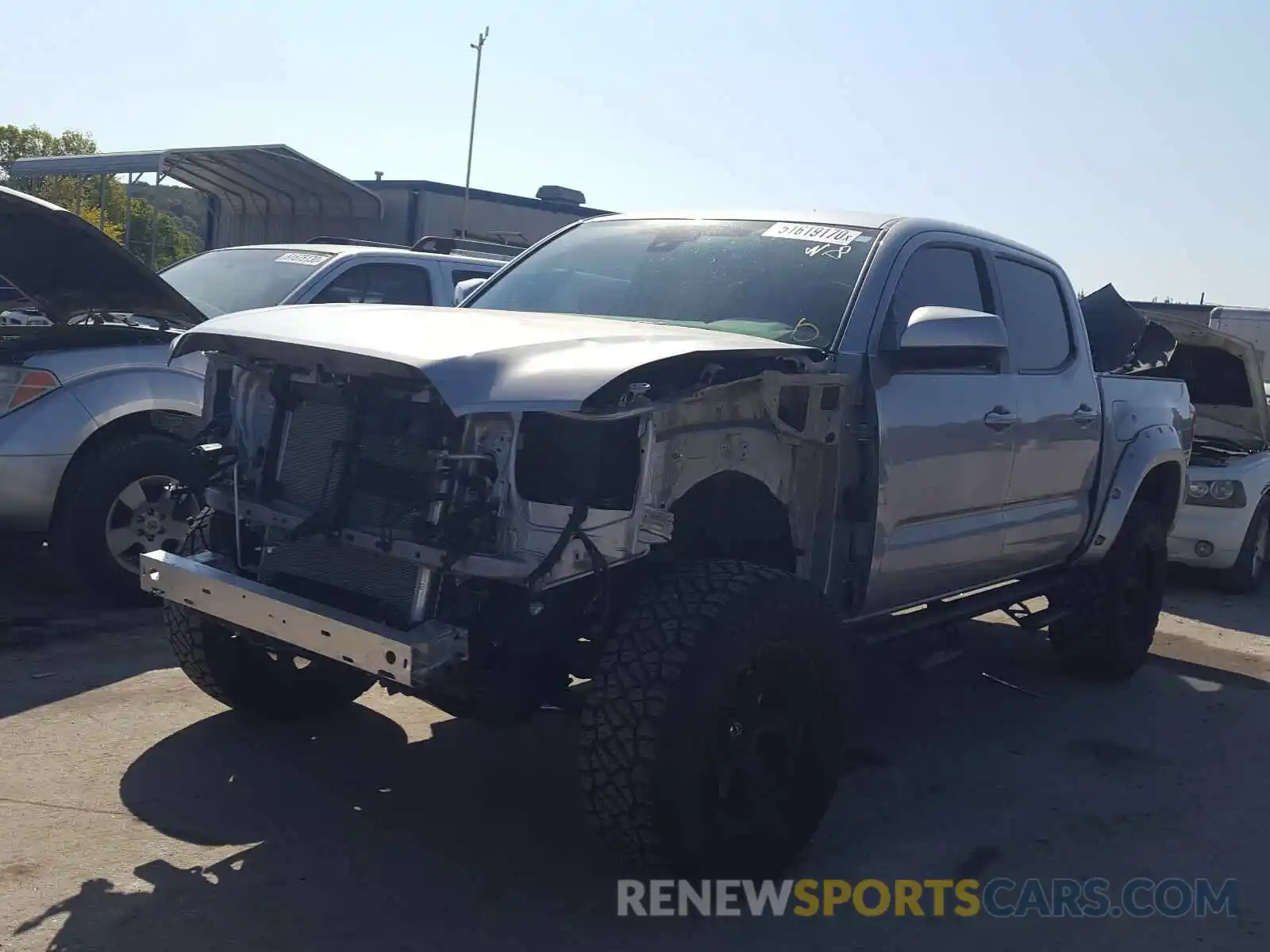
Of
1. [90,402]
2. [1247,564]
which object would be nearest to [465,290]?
[90,402]

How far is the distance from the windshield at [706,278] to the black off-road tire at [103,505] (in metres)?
1.83

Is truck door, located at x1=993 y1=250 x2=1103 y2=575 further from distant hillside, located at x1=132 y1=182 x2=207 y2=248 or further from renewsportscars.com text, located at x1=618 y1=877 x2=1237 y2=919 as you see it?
distant hillside, located at x1=132 y1=182 x2=207 y2=248

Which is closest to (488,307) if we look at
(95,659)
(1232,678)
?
(95,659)

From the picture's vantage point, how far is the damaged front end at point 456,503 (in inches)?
123

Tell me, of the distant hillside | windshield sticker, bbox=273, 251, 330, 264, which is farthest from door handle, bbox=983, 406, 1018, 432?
the distant hillside

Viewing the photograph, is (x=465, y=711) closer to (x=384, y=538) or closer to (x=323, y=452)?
(x=384, y=538)

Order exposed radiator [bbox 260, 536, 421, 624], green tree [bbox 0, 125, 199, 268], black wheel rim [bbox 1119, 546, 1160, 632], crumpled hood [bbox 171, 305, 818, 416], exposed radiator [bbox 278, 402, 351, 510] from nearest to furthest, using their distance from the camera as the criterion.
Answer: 1. crumpled hood [bbox 171, 305, 818, 416]
2. exposed radiator [bbox 260, 536, 421, 624]
3. exposed radiator [bbox 278, 402, 351, 510]
4. black wheel rim [bbox 1119, 546, 1160, 632]
5. green tree [bbox 0, 125, 199, 268]

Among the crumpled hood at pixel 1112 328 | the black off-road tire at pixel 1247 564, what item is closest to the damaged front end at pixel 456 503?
the crumpled hood at pixel 1112 328

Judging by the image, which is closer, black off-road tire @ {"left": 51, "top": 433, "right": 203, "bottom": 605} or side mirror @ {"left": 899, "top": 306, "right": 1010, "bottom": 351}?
side mirror @ {"left": 899, "top": 306, "right": 1010, "bottom": 351}

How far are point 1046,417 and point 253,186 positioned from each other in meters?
14.7

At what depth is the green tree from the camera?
72.1 ft

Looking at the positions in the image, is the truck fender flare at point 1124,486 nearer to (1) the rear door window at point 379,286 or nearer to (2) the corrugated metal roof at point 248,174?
(1) the rear door window at point 379,286

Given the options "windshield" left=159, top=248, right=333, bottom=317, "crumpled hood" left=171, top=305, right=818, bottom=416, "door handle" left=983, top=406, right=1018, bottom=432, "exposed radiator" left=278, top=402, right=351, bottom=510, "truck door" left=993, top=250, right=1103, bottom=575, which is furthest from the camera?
"windshield" left=159, top=248, right=333, bottom=317

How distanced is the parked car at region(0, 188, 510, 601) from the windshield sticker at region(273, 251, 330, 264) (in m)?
1.51
